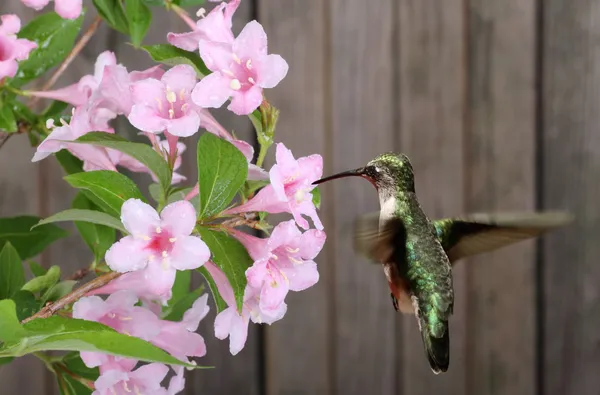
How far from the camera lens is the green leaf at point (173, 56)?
0.55 metres

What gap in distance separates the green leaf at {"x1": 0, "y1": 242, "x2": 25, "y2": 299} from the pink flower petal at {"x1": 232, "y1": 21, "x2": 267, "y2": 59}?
0.29 metres

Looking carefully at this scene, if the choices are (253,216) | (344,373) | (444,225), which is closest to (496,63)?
(344,373)

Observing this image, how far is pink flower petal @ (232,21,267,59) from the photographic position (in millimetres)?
533

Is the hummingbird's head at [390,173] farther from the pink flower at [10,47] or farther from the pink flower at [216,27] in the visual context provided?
the pink flower at [10,47]

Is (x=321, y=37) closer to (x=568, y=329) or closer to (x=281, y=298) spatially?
(x=568, y=329)

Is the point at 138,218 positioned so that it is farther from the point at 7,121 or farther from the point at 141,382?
the point at 7,121

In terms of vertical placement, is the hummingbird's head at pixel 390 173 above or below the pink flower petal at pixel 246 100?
below

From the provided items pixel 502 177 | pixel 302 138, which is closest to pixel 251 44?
pixel 302 138

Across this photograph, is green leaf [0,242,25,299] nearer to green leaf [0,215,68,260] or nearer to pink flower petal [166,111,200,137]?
green leaf [0,215,68,260]

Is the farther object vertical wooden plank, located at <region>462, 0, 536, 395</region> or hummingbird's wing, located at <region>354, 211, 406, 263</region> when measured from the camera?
vertical wooden plank, located at <region>462, 0, 536, 395</region>

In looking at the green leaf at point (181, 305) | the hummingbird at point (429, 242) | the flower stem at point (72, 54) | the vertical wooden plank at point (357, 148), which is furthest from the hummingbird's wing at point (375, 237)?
the vertical wooden plank at point (357, 148)

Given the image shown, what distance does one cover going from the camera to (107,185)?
0.53 m

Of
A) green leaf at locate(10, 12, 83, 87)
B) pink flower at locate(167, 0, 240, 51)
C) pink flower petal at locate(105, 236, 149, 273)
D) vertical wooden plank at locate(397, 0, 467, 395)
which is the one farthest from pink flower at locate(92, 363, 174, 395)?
vertical wooden plank at locate(397, 0, 467, 395)

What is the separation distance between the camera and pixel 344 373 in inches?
57.2
